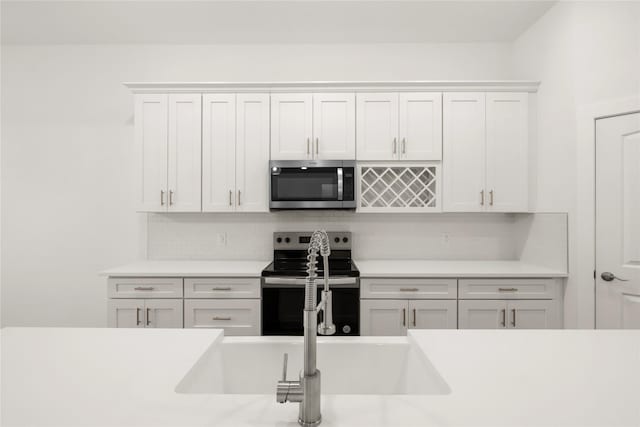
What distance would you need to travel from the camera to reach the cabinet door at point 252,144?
290cm

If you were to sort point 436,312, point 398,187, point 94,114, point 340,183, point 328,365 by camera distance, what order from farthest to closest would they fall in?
point 94,114 → point 398,187 → point 340,183 → point 436,312 → point 328,365

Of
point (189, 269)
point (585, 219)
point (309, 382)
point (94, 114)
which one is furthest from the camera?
point (94, 114)

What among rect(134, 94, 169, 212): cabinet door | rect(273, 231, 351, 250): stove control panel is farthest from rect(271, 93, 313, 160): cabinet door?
rect(134, 94, 169, 212): cabinet door

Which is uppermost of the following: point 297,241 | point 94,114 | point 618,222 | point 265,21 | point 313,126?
point 265,21

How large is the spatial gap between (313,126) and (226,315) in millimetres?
1646

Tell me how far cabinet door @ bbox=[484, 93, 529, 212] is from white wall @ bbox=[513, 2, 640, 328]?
0.12m

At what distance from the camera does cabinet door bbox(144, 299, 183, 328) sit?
2.60 m

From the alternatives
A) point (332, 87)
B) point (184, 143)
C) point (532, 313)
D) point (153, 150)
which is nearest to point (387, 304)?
point (532, 313)

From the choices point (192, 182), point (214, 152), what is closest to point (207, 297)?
point (192, 182)

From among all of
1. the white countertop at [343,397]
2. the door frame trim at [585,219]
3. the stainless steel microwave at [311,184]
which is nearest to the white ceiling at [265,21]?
the door frame trim at [585,219]

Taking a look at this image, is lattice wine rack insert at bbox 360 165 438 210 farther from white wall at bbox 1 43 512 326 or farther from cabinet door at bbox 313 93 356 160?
white wall at bbox 1 43 512 326

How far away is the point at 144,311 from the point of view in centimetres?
261

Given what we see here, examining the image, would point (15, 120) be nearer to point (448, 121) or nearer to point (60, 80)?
point (60, 80)

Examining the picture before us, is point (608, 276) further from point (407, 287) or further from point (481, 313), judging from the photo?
point (407, 287)
